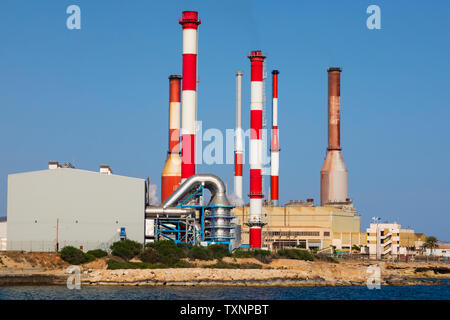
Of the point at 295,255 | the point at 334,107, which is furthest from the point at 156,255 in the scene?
the point at 334,107

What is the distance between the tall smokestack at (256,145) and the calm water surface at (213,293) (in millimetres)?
20056

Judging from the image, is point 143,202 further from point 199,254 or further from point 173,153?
point 173,153

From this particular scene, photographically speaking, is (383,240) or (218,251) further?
(383,240)

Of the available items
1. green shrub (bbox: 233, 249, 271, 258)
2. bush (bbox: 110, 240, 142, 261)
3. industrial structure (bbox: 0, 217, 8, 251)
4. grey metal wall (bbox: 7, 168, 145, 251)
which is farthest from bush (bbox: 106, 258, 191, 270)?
industrial structure (bbox: 0, 217, 8, 251)

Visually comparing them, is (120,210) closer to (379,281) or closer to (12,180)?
(12,180)

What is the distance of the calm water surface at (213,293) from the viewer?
5228cm

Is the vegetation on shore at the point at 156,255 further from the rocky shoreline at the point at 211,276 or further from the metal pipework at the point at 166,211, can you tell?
the metal pipework at the point at 166,211

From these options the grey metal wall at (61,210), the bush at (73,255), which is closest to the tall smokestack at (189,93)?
the grey metal wall at (61,210)

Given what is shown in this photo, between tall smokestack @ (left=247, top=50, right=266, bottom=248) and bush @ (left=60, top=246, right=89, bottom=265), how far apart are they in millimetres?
23041

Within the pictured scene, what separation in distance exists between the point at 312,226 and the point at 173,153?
71.5 feet

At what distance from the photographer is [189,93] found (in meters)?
82.4

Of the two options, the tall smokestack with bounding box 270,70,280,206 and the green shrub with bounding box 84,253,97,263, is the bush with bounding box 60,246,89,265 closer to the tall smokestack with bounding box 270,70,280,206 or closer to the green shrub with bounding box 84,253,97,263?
the green shrub with bounding box 84,253,97,263

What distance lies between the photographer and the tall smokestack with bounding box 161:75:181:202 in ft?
345
